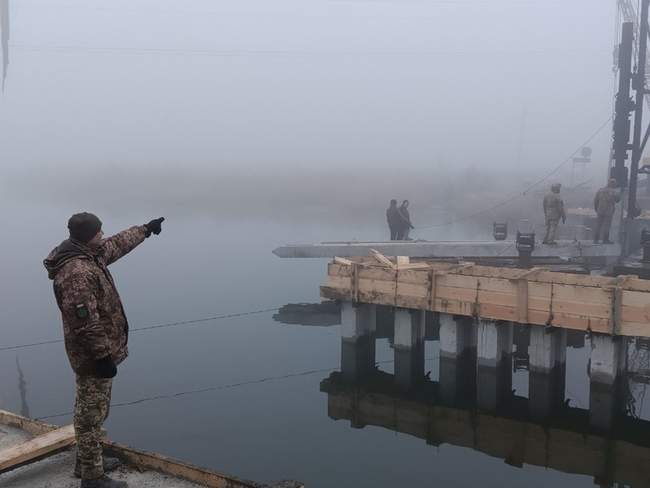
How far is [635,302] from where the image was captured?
10.7 metres

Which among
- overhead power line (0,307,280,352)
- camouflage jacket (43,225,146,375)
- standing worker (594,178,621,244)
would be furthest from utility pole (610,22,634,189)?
camouflage jacket (43,225,146,375)

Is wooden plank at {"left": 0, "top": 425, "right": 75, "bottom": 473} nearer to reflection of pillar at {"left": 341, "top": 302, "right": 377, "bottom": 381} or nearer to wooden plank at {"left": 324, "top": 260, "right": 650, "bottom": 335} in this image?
wooden plank at {"left": 324, "top": 260, "right": 650, "bottom": 335}

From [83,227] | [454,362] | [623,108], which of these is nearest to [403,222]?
A: [623,108]

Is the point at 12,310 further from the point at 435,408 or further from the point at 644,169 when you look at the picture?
the point at 644,169

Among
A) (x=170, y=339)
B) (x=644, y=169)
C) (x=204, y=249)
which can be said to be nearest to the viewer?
(x=170, y=339)

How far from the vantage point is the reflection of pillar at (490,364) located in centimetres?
1238

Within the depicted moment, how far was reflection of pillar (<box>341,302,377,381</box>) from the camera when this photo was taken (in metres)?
14.5

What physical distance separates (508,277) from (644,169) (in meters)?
15.2

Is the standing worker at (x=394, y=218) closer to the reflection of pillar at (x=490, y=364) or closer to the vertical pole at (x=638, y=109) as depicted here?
the vertical pole at (x=638, y=109)

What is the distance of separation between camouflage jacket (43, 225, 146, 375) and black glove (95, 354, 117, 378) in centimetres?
4

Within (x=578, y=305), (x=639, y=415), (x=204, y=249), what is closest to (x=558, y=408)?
(x=639, y=415)

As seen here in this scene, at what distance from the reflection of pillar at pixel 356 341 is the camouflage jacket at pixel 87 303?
30.8ft

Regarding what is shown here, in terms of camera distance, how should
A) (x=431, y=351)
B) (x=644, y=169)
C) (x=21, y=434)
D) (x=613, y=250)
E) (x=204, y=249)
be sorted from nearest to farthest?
(x=21, y=434) < (x=431, y=351) < (x=613, y=250) < (x=644, y=169) < (x=204, y=249)

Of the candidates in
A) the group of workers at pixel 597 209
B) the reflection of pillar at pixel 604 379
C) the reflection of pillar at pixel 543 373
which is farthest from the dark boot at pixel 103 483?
the group of workers at pixel 597 209
